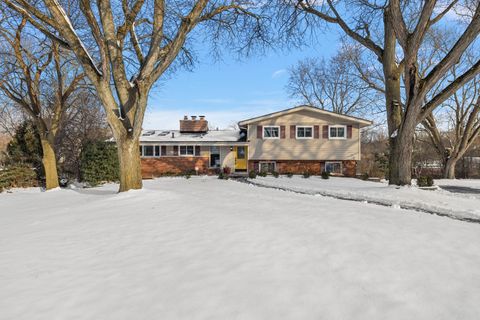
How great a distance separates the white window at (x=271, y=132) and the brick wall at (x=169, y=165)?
251 inches

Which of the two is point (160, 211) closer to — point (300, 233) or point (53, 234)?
point (53, 234)

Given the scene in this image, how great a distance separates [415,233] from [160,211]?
16.5 ft

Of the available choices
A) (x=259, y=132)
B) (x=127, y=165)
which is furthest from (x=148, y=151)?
(x=127, y=165)

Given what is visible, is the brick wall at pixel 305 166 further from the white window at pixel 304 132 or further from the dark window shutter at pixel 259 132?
the dark window shutter at pixel 259 132

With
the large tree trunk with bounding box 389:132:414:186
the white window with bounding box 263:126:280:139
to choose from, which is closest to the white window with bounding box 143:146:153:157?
the white window with bounding box 263:126:280:139

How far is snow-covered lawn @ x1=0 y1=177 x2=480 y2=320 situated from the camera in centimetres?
260

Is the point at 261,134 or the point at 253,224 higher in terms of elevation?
the point at 261,134

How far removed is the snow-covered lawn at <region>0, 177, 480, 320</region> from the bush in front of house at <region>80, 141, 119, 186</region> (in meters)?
12.5

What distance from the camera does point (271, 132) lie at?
25.4m

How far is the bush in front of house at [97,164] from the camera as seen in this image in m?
17.5

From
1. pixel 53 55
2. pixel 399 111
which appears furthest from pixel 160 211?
pixel 53 55

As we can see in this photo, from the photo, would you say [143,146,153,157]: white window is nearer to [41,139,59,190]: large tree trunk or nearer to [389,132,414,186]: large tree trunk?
[41,139,59,190]: large tree trunk

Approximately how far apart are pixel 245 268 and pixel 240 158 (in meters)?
23.9

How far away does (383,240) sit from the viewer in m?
4.17
